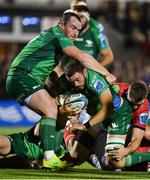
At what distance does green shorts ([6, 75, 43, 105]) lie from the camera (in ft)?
36.7

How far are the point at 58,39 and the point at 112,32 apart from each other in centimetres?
1862

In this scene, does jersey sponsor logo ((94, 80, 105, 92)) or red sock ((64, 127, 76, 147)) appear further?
red sock ((64, 127, 76, 147))

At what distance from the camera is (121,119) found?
37.8 ft

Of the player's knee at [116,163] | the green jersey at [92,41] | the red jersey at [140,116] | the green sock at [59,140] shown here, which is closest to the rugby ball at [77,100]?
the green sock at [59,140]

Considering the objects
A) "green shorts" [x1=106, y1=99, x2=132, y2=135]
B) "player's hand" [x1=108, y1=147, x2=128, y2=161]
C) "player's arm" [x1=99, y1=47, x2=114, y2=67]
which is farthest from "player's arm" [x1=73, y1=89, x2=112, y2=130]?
"player's arm" [x1=99, y1=47, x2=114, y2=67]

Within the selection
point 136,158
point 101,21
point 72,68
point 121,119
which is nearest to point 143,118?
point 121,119

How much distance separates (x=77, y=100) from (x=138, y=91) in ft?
2.25

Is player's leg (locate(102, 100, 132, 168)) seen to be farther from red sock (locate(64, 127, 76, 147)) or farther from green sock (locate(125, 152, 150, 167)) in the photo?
red sock (locate(64, 127, 76, 147))

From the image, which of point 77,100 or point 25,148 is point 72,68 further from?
point 25,148

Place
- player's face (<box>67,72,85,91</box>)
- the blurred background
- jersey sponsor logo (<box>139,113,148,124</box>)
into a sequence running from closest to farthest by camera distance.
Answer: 1. player's face (<box>67,72,85,91</box>)
2. jersey sponsor logo (<box>139,113,148,124</box>)
3. the blurred background

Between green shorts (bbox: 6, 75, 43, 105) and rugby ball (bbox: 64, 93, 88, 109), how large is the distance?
1.12ft

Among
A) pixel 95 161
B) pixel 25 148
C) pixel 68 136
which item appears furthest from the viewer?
pixel 68 136

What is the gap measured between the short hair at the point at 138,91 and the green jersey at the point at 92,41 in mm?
4023

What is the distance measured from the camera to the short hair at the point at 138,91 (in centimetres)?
1128
